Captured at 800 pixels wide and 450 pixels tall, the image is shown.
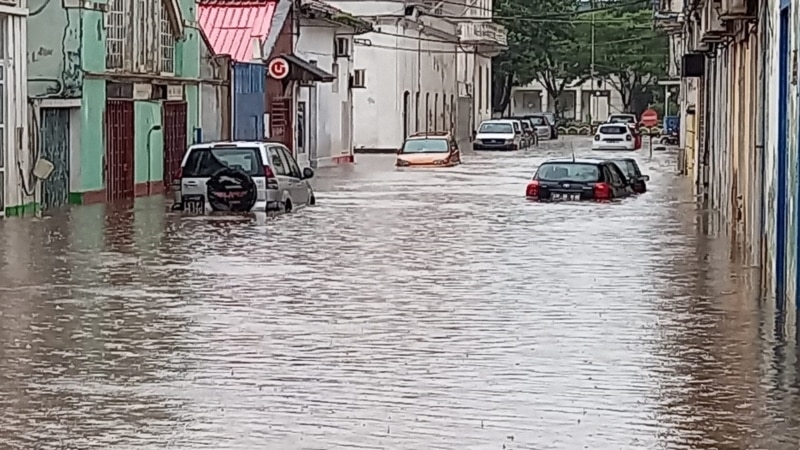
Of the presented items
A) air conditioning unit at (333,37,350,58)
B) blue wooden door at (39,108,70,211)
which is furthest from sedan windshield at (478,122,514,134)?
blue wooden door at (39,108,70,211)

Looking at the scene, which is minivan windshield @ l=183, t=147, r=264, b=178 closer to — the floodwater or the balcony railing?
the floodwater

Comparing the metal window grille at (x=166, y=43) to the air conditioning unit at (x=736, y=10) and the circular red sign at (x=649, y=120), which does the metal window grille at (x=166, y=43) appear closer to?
the air conditioning unit at (x=736, y=10)

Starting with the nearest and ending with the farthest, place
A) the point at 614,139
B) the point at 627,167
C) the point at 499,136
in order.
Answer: the point at 627,167
the point at 614,139
the point at 499,136

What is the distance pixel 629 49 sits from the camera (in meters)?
108

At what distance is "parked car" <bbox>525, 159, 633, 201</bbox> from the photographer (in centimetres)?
3531

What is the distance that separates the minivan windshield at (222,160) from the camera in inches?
1172

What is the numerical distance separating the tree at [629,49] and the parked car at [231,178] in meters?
78.3

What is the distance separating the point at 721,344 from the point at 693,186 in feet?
93.2

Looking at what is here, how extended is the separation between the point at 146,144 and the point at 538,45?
6931cm

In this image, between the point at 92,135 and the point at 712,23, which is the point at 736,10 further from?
the point at 92,135

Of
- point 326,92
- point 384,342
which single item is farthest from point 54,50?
point 326,92

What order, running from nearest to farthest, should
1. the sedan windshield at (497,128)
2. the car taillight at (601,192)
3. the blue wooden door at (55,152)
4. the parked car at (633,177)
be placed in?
the blue wooden door at (55,152) < the car taillight at (601,192) < the parked car at (633,177) < the sedan windshield at (497,128)

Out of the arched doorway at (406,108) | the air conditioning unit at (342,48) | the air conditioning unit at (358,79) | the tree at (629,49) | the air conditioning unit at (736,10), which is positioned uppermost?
the tree at (629,49)

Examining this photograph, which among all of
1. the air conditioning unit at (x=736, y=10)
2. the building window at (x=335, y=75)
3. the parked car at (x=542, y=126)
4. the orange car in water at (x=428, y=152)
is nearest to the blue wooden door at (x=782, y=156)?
the air conditioning unit at (x=736, y=10)
